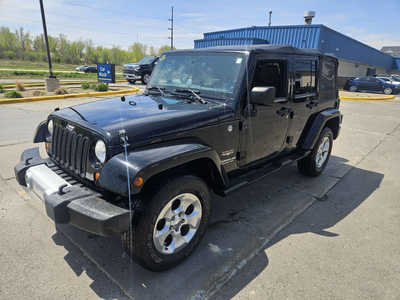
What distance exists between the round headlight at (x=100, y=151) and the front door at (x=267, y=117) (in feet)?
5.02

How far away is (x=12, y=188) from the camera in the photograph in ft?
12.7

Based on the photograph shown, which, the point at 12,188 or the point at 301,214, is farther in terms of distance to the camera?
the point at 12,188

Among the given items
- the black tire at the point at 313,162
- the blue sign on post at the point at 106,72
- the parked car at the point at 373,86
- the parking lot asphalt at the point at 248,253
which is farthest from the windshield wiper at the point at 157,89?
the parked car at the point at 373,86

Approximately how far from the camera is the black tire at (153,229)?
2.19m

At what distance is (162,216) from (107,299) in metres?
0.75

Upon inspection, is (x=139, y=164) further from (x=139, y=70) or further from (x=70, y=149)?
(x=139, y=70)

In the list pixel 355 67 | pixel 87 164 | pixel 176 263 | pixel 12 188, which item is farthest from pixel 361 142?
pixel 355 67

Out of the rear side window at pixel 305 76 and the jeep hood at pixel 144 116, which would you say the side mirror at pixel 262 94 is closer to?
the jeep hood at pixel 144 116

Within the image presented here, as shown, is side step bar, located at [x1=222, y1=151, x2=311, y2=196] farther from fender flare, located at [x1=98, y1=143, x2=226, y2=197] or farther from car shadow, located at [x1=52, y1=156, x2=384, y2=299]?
fender flare, located at [x1=98, y1=143, x2=226, y2=197]

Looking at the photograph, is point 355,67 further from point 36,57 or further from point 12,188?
point 36,57

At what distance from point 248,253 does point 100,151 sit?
172cm

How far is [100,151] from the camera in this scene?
7.40 feet

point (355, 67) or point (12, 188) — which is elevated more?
point (355, 67)

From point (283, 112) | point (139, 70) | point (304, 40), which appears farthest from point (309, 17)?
point (283, 112)
